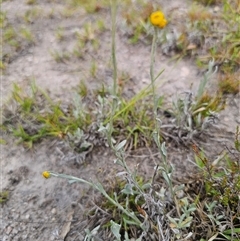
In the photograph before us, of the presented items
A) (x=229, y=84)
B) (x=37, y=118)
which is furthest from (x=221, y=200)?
(x=37, y=118)

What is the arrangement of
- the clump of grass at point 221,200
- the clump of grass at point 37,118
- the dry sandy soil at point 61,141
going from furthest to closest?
the clump of grass at point 37,118 → the dry sandy soil at point 61,141 → the clump of grass at point 221,200

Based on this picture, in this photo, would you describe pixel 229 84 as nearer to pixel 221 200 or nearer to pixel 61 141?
pixel 221 200

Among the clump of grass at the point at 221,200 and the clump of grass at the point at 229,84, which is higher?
the clump of grass at the point at 229,84

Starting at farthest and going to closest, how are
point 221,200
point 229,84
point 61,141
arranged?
point 229,84 → point 61,141 → point 221,200

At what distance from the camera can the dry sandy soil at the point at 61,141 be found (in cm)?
153

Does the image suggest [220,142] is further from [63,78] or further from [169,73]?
[63,78]

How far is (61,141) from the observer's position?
1.75 m

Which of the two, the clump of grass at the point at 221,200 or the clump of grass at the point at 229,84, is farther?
the clump of grass at the point at 229,84

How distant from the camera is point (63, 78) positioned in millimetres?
2047

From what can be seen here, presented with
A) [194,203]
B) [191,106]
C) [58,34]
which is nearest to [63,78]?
[58,34]

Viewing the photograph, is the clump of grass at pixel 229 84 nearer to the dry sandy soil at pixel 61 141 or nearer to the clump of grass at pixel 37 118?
the dry sandy soil at pixel 61 141

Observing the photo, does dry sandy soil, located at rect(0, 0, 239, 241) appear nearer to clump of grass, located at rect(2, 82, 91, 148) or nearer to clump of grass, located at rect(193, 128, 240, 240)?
clump of grass, located at rect(2, 82, 91, 148)

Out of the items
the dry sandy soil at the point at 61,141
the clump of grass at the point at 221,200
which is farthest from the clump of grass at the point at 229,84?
the clump of grass at the point at 221,200

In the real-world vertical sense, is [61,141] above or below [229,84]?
below
